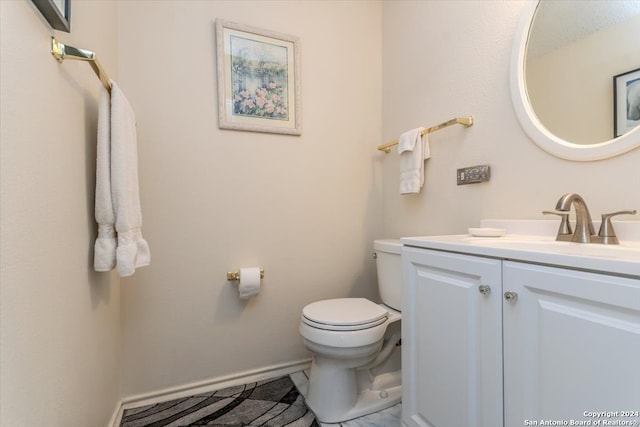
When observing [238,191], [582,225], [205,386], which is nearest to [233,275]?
[238,191]

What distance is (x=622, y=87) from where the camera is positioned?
94cm

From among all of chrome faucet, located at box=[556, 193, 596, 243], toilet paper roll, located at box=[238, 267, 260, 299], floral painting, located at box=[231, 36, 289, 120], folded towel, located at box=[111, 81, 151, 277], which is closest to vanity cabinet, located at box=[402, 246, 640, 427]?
chrome faucet, located at box=[556, 193, 596, 243]

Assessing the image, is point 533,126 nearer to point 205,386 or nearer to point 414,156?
point 414,156

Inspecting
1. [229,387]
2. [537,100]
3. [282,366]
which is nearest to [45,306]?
[229,387]

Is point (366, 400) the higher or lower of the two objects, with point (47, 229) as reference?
lower

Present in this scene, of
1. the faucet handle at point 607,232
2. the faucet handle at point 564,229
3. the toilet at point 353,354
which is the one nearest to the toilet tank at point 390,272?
the toilet at point 353,354

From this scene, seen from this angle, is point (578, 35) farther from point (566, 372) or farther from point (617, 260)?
point (566, 372)

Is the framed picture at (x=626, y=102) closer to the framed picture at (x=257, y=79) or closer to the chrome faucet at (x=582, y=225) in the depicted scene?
the chrome faucet at (x=582, y=225)

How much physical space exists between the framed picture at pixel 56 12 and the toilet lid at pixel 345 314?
126 cm

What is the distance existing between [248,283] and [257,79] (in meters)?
1.10

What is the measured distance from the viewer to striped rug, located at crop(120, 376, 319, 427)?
1312 millimetres

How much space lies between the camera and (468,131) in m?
1.37

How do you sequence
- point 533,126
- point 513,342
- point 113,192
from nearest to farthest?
point 513,342 < point 113,192 < point 533,126

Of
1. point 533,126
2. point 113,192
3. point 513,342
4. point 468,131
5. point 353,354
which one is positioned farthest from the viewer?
point 468,131
